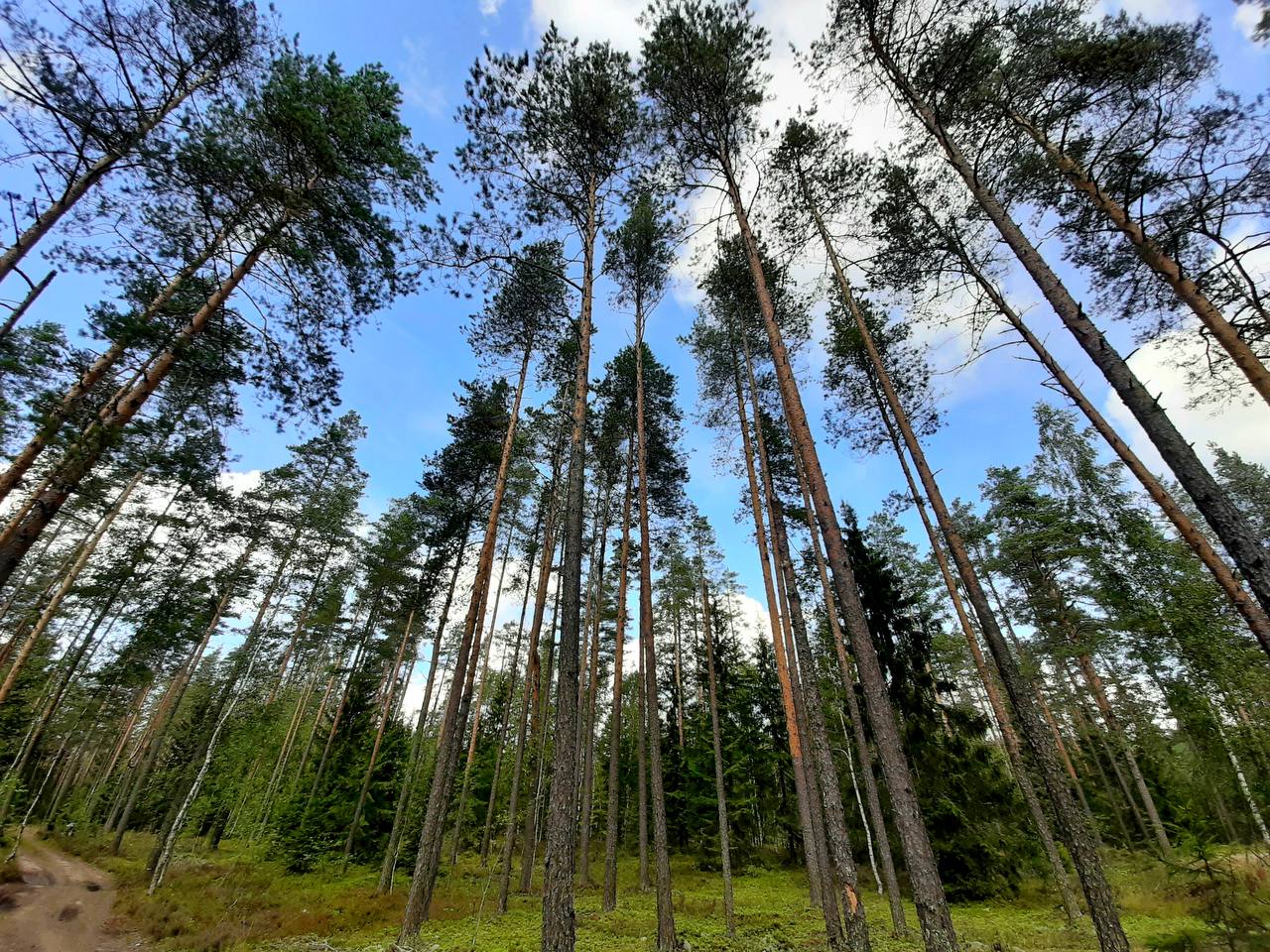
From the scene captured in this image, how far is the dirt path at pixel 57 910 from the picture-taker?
842 centimetres

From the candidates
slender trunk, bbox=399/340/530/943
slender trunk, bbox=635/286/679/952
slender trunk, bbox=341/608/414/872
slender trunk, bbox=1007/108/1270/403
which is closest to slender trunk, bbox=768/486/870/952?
slender trunk, bbox=635/286/679/952

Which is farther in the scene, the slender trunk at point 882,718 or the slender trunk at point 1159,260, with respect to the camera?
the slender trunk at point 1159,260

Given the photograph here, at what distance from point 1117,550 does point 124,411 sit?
2647cm

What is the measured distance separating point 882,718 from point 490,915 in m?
12.3

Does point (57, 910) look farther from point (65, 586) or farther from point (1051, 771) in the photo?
point (1051, 771)

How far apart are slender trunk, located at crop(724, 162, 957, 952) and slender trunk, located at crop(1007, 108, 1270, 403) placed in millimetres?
5422

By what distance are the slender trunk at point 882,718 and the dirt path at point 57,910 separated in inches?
542

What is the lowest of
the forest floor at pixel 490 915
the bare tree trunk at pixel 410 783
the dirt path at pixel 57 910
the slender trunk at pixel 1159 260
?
the forest floor at pixel 490 915

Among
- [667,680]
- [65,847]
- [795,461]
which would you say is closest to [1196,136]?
[795,461]

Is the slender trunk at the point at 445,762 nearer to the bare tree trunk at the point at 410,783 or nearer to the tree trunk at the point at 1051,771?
the bare tree trunk at the point at 410,783

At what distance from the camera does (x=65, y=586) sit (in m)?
13.6

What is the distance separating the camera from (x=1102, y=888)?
6.12m

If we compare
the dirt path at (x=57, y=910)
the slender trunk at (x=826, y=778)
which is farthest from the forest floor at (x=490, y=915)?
the slender trunk at (x=826, y=778)

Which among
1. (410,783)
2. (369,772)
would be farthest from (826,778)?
(369,772)
